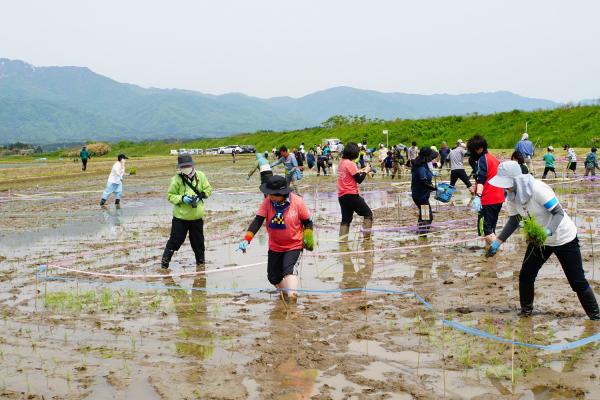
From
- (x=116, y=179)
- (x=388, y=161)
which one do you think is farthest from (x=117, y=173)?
(x=388, y=161)

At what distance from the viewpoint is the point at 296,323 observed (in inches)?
278

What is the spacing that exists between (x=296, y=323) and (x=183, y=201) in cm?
343

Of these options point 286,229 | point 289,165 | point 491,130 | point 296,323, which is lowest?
Answer: point 296,323

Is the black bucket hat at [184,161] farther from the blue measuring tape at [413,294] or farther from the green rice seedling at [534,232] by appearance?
the green rice seedling at [534,232]

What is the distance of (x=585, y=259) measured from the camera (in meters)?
9.48

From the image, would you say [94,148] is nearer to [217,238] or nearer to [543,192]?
[217,238]

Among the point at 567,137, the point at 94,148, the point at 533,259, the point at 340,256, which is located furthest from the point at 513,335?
the point at 94,148

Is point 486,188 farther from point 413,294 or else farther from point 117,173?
point 117,173

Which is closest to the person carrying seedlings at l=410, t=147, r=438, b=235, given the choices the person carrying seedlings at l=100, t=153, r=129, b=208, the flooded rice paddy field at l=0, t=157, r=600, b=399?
the flooded rice paddy field at l=0, t=157, r=600, b=399

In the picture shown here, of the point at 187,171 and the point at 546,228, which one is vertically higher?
the point at 187,171

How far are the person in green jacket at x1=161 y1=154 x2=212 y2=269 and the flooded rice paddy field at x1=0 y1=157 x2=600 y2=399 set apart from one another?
644mm

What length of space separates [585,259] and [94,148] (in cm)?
8103

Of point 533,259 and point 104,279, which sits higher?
point 533,259

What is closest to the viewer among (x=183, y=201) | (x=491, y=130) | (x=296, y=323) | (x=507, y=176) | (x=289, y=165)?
(x=507, y=176)
